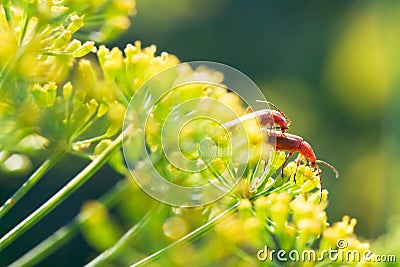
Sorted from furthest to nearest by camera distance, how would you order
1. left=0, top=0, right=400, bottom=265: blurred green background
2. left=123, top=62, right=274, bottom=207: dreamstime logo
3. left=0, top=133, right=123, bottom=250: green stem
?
1. left=0, top=0, right=400, bottom=265: blurred green background
2. left=123, top=62, right=274, bottom=207: dreamstime logo
3. left=0, top=133, right=123, bottom=250: green stem

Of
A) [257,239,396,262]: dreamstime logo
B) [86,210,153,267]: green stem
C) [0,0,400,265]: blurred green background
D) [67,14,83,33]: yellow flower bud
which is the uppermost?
[0,0,400,265]: blurred green background

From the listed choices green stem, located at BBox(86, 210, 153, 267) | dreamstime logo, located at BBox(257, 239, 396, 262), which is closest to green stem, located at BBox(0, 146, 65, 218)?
green stem, located at BBox(86, 210, 153, 267)

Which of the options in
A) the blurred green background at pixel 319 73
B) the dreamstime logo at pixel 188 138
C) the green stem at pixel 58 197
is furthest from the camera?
the blurred green background at pixel 319 73

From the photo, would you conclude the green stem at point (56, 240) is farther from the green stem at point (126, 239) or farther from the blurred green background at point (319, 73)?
the blurred green background at point (319, 73)

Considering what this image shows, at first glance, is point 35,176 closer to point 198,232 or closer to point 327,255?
point 198,232

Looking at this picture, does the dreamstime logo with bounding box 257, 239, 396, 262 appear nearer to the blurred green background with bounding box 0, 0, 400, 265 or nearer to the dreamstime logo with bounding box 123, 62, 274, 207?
the dreamstime logo with bounding box 123, 62, 274, 207

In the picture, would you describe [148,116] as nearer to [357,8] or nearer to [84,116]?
[84,116]

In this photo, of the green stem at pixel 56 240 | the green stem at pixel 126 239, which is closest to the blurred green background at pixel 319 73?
the green stem at pixel 56 240
